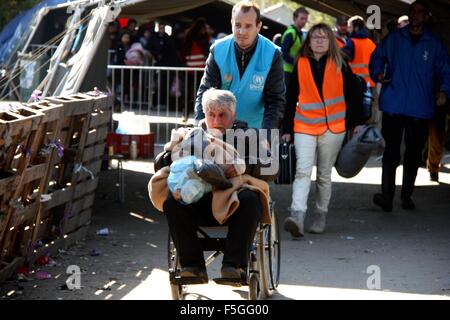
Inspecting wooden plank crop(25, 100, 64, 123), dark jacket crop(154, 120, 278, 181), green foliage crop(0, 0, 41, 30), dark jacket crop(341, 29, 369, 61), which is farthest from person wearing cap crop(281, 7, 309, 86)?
green foliage crop(0, 0, 41, 30)

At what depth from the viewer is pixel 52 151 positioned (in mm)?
8758

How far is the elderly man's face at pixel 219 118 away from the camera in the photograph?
23.3 feet

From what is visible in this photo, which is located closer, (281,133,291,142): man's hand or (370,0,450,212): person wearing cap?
(281,133,291,142): man's hand

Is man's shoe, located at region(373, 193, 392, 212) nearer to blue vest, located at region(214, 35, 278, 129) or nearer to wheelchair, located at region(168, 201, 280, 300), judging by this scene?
wheelchair, located at region(168, 201, 280, 300)

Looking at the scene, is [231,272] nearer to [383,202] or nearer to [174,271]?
[174,271]

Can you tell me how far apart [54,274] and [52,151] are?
98 centimetres

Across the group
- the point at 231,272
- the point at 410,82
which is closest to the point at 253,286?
the point at 231,272

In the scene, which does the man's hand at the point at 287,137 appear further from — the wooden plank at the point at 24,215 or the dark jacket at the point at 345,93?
the wooden plank at the point at 24,215

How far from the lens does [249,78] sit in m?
8.21

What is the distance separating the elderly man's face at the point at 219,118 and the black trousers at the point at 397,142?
5193mm

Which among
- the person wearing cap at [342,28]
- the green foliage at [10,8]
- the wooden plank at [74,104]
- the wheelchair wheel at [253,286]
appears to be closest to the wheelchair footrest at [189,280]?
the wheelchair wheel at [253,286]

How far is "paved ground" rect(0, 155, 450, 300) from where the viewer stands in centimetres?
820

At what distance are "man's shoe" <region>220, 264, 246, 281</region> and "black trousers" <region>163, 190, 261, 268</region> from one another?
0.09ft

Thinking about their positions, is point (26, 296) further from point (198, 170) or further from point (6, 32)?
point (6, 32)
